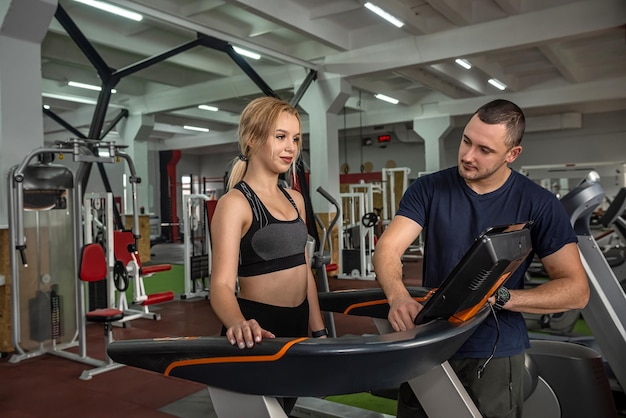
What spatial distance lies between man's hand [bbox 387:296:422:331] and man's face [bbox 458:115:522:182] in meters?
0.42

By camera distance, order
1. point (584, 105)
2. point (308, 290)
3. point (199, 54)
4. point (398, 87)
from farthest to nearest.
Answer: point (584, 105), point (398, 87), point (199, 54), point (308, 290)

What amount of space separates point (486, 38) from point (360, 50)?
1.87 m

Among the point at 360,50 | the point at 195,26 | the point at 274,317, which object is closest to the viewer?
the point at 274,317

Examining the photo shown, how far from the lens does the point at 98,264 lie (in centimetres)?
A: 405

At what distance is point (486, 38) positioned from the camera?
6805mm

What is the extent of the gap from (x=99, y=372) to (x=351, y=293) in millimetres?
2831

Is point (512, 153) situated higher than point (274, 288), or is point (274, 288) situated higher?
point (512, 153)

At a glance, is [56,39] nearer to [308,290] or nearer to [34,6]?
[34,6]

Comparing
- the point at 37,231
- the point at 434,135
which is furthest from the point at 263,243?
the point at 434,135

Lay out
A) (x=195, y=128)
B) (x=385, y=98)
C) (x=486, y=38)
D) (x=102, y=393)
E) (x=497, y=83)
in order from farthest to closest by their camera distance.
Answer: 1. (x=195, y=128)
2. (x=385, y=98)
3. (x=497, y=83)
4. (x=486, y=38)
5. (x=102, y=393)

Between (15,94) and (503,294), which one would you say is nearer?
(503,294)

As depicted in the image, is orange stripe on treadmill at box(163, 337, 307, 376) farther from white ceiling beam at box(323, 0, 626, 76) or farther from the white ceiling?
white ceiling beam at box(323, 0, 626, 76)

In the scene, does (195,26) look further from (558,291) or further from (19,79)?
(558,291)

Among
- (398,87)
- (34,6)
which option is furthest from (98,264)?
(398,87)
